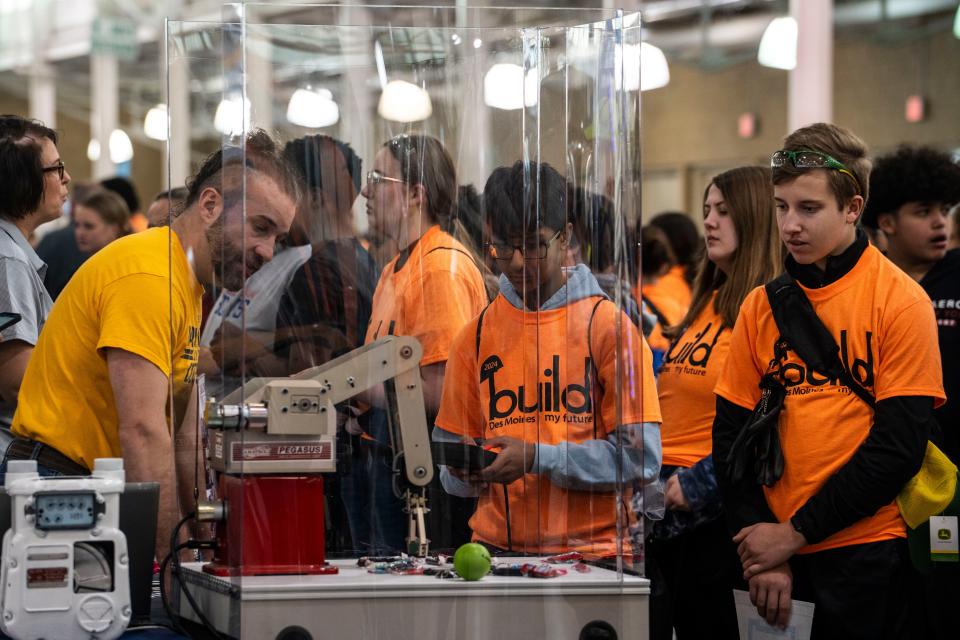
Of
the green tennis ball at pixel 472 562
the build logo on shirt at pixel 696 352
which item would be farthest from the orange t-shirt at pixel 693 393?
the green tennis ball at pixel 472 562

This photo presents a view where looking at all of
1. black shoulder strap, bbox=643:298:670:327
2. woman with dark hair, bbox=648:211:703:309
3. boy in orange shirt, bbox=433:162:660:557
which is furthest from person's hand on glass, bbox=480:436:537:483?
woman with dark hair, bbox=648:211:703:309

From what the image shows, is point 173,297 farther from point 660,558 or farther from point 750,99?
point 750,99

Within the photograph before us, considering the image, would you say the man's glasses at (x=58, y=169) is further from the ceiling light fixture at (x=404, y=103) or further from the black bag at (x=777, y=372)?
the black bag at (x=777, y=372)

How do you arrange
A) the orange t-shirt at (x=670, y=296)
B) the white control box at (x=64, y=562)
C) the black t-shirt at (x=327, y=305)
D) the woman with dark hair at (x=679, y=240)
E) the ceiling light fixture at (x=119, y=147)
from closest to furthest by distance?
the white control box at (x=64, y=562)
the black t-shirt at (x=327, y=305)
the orange t-shirt at (x=670, y=296)
the woman with dark hair at (x=679, y=240)
the ceiling light fixture at (x=119, y=147)

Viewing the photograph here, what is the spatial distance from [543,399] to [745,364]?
40 cm

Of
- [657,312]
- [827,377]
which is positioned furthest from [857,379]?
[657,312]

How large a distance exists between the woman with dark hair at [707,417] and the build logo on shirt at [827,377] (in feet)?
1.40

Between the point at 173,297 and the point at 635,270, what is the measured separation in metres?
0.74

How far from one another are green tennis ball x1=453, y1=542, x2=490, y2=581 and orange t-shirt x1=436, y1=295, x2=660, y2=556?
15 cm

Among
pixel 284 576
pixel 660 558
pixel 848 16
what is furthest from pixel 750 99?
pixel 284 576

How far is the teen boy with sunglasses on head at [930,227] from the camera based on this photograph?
3057 millimetres

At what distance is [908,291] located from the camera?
6.80 ft

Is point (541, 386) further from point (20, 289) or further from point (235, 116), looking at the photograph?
point (20, 289)

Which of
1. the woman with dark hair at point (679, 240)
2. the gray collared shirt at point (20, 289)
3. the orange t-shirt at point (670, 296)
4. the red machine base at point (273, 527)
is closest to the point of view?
the red machine base at point (273, 527)
